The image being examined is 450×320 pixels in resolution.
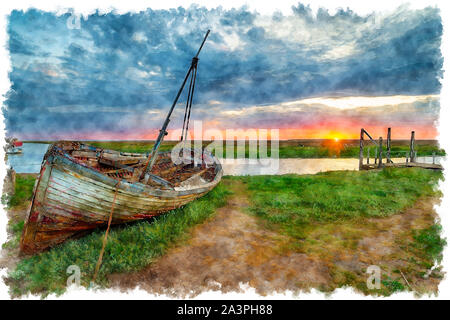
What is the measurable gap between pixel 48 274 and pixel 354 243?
702cm

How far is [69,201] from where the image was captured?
16.3ft

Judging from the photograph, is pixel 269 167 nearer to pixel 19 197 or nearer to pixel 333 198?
pixel 333 198

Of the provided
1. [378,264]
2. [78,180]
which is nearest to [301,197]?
[378,264]

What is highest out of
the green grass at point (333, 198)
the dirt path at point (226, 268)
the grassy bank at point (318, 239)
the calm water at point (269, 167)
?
the calm water at point (269, 167)

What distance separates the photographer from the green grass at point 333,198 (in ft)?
24.2

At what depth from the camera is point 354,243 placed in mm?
5633

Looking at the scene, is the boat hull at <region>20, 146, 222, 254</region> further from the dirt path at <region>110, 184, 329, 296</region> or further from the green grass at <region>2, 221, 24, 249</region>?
the dirt path at <region>110, 184, 329, 296</region>

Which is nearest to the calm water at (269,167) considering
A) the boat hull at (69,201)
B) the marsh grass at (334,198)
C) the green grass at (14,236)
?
→ the marsh grass at (334,198)

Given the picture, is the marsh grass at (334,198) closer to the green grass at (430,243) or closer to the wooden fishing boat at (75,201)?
the green grass at (430,243)

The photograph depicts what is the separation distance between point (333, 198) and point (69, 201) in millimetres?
9042

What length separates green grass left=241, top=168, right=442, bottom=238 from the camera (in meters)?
7.39

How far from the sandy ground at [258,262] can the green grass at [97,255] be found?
254 mm

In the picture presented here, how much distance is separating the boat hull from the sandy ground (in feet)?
5.45

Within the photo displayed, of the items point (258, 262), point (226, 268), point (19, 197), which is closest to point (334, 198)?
point (258, 262)
